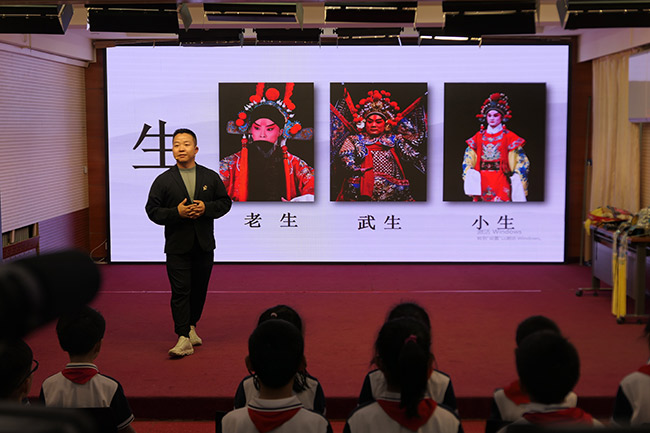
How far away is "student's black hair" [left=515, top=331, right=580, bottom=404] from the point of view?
2053 mm

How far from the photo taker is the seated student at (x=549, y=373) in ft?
6.72

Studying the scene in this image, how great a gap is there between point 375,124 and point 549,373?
641 centimetres

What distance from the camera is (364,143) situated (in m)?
8.31

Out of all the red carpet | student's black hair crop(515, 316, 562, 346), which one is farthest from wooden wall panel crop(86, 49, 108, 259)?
student's black hair crop(515, 316, 562, 346)

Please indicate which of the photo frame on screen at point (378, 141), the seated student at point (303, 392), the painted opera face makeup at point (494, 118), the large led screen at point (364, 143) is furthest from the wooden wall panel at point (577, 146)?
the seated student at point (303, 392)

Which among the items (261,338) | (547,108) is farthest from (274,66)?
(261,338)

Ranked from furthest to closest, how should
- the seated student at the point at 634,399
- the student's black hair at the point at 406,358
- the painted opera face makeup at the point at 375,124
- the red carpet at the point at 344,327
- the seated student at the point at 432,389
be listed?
the painted opera face makeup at the point at 375,124, the red carpet at the point at 344,327, the seated student at the point at 432,389, the seated student at the point at 634,399, the student's black hair at the point at 406,358

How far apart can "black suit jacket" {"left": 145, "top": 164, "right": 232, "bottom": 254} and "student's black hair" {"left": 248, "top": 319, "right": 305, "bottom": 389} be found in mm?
2661

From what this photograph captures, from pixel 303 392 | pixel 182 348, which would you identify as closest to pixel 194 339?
pixel 182 348

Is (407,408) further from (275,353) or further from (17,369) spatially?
(17,369)

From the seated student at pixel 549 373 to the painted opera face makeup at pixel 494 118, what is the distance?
648 cm

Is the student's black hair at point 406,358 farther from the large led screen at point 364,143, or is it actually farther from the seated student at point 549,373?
the large led screen at point 364,143

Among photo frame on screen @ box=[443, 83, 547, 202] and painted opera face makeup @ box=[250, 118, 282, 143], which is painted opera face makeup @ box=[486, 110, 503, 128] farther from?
painted opera face makeup @ box=[250, 118, 282, 143]

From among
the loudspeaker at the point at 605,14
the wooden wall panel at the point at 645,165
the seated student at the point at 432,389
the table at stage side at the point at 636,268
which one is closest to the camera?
the seated student at the point at 432,389
